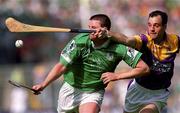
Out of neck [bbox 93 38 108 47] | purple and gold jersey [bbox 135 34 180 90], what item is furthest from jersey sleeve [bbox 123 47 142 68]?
neck [bbox 93 38 108 47]

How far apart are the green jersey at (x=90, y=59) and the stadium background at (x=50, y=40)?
22.8 feet

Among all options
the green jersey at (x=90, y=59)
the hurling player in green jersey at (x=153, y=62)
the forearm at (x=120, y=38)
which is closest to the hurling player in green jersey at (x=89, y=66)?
the green jersey at (x=90, y=59)

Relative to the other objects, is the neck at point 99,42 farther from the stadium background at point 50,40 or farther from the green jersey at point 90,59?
the stadium background at point 50,40

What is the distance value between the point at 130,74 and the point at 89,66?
659 mm

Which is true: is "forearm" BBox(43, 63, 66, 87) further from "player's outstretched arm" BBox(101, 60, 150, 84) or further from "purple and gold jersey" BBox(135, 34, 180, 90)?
"purple and gold jersey" BBox(135, 34, 180, 90)

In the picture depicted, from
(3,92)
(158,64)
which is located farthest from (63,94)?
(3,92)

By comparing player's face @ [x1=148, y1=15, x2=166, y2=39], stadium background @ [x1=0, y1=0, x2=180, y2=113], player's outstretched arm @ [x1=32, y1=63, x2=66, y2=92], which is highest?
player's face @ [x1=148, y1=15, x2=166, y2=39]

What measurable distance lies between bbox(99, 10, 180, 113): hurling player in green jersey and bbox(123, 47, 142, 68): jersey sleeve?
0.26ft

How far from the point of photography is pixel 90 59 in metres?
10.3

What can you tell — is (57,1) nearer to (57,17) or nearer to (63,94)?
(57,17)

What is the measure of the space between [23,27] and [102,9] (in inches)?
371

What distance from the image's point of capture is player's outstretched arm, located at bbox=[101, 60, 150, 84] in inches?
388

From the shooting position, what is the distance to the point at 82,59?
10352 millimetres

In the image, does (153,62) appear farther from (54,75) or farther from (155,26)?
(54,75)
